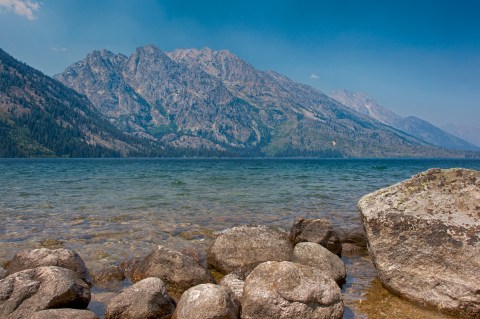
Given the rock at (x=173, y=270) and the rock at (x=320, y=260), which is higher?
the rock at (x=320, y=260)

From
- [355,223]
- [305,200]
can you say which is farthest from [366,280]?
[305,200]

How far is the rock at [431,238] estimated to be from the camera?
959 cm

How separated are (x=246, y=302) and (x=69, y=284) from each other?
14.8 ft

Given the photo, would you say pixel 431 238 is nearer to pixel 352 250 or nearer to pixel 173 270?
pixel 352 250

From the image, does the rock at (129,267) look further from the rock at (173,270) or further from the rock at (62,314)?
the rock at (62,314)

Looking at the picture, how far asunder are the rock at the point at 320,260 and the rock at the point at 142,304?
4.77 meters

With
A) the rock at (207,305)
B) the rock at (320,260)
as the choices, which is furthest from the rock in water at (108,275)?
the rock at (320,260)

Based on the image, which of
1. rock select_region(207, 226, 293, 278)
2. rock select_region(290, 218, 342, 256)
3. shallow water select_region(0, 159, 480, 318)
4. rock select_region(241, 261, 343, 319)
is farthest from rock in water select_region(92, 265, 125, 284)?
rock select_region(290, 218, 342, 256)

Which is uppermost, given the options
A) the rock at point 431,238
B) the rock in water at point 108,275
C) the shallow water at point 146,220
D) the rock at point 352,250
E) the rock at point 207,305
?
the rock at point 431,238

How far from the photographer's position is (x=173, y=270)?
11703 millimetres

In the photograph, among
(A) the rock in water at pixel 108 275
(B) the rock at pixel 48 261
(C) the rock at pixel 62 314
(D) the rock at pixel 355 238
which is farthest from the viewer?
(D) the rock at pixel 355 238

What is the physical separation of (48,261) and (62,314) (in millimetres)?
3500

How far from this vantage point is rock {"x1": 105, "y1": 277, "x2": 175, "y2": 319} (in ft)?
29.1

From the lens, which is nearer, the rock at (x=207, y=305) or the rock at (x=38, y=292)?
the rock at (x=207, y=305)
